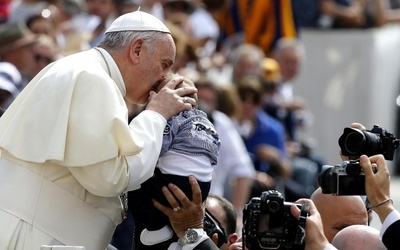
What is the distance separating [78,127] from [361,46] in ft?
31.0

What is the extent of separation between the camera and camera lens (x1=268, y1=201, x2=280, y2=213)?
209 inches

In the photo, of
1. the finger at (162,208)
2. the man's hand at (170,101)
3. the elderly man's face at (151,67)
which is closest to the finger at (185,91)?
the man's hand at (170,101)

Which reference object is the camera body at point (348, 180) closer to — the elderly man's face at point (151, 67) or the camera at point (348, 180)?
the camera at point (348, 180)

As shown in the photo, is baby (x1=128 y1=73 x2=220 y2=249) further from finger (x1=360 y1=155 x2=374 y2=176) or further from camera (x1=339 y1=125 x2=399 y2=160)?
finger (x1=360 y1=155 x2=374 y2=176)

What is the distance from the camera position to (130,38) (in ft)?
18.9

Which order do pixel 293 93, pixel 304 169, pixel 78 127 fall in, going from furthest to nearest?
pixel 293 93
pixel 304 169
pixel 78 127

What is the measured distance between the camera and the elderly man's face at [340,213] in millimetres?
6395

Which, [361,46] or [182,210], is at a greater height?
[182,210]

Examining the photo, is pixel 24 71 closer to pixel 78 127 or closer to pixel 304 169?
pixel 304 169

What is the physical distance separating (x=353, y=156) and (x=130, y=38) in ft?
3.82

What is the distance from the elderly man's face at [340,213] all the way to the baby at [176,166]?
2.91 feet

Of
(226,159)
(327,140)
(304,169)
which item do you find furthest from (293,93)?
(226,159)

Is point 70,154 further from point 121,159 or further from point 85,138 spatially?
point 121,159

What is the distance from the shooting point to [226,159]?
35.5 feet
